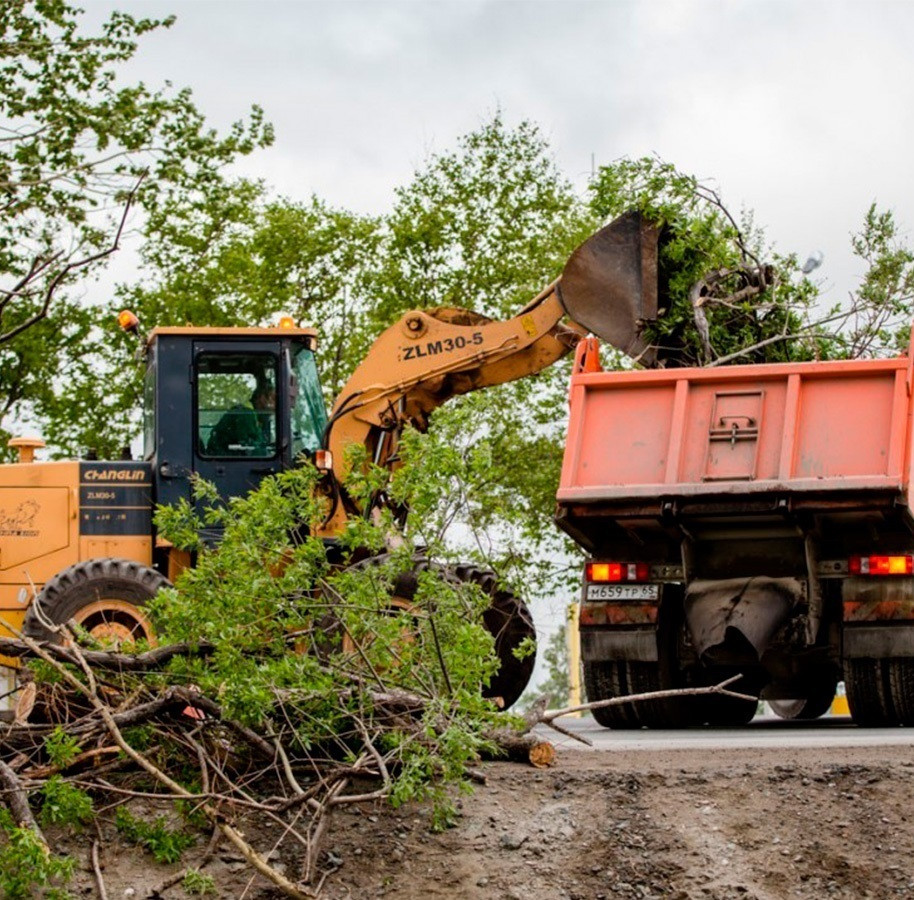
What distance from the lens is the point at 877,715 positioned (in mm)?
14672

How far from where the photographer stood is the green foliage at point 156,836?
31.6 feet

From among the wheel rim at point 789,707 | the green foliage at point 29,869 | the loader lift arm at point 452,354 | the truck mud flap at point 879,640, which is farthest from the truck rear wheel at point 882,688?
the green foliage at point 29,869

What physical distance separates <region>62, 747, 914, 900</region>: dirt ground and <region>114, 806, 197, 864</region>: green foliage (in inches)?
3.4

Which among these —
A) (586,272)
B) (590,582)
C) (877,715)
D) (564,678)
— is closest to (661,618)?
(590,582)

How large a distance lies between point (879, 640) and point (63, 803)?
6.76 m

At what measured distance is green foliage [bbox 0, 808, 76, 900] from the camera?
891 cm

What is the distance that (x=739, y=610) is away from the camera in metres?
14.4

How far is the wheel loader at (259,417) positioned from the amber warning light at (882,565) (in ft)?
9.12

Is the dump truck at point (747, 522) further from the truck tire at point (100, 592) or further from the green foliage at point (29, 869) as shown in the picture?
the green foliage at point (29, 869)

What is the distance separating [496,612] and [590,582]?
1.01 metres

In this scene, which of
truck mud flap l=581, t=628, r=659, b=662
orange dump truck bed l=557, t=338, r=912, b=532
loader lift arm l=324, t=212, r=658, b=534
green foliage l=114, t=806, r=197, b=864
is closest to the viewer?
green foliage l=114, t=806, r=197, b=864

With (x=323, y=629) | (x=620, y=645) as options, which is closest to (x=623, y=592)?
(x=620, y=645)

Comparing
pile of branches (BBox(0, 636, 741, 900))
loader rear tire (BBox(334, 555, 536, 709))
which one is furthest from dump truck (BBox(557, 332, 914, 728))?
pile of branches (BBox(0, 636, 741, 900))

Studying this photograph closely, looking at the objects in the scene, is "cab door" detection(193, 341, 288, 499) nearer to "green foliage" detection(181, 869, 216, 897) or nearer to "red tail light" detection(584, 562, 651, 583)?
"red tail light" detection(584, 562, 651, 583)
